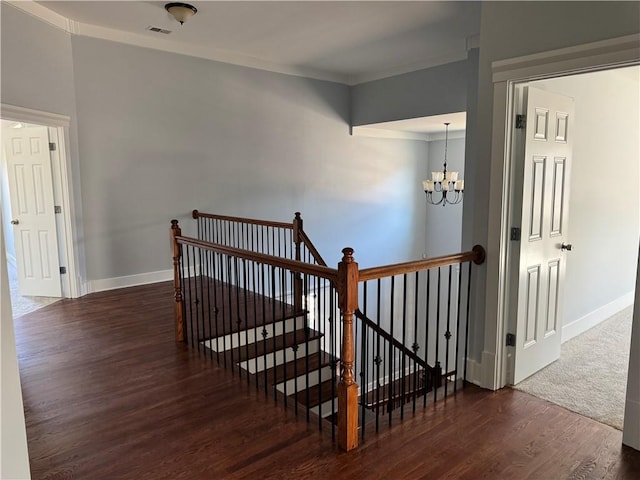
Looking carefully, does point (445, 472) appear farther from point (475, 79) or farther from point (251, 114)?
point (251, 114)

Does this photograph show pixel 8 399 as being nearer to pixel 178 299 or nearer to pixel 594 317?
pixel 178 299

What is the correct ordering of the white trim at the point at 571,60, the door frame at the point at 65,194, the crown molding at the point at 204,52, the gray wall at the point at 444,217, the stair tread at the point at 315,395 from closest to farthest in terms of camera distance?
the white trim at the point at 571,60 < the stair tread at the point at 315,395 < the crown molding at the point at 204,52 < the door frame at the point at 65,194 < the gray wall at the point at 444,217

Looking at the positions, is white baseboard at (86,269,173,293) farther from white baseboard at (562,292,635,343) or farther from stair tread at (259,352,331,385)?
white baseboard at (562,292,635,343)

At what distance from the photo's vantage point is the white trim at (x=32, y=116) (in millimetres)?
3989

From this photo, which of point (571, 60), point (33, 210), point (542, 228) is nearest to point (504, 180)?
point (542, 228)

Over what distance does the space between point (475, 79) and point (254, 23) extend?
2610 mm

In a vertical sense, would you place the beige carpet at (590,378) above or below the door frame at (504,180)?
below

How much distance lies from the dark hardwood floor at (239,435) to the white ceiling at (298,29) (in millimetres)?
3253

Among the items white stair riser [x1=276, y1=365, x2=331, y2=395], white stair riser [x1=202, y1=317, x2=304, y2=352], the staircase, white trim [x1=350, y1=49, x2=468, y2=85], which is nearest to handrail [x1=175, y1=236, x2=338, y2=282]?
the staircase

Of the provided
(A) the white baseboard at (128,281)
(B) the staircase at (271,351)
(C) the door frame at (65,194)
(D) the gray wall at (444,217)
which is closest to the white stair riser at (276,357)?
(B) the staircase at (271,351)

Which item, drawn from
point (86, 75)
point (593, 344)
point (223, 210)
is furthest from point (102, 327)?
point (593, 344)

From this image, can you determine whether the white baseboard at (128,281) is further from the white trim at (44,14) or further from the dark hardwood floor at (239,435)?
the white trim at (44,14)

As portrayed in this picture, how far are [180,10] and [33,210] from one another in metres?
2.80

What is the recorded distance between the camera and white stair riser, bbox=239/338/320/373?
3655 millimetres
